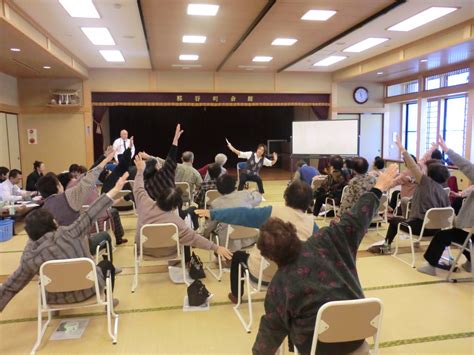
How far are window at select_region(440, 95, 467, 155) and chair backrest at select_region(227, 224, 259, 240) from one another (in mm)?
6871

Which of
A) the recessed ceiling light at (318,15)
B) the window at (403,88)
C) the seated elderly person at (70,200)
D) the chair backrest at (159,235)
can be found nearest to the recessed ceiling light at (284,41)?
the recessed ceiling light at (318,15)

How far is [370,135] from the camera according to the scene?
11852mm

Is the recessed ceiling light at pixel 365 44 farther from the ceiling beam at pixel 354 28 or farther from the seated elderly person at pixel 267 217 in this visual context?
the seated elderly person at pixel 267 217

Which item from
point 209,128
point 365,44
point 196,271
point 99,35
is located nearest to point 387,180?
point 196,271

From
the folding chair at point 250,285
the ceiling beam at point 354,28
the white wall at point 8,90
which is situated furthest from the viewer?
the white wall at point 8,90

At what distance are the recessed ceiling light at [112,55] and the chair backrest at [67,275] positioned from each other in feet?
22.3

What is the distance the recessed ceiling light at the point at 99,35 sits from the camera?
659 cm

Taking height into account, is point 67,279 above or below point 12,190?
below

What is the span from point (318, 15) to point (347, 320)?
17.4 ft

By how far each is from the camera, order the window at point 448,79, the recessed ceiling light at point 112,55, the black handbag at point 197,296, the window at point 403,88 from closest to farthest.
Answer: the black handbag at point 197,296 → the recessed ceiling light at point 112,55 → the window at point 448,79 → the window at point 403,88

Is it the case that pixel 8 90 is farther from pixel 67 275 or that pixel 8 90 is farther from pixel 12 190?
pixel 67 275

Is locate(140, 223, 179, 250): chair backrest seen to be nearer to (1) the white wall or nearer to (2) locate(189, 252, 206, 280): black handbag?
(2) locate(189, 252, 206, 280): black handbag

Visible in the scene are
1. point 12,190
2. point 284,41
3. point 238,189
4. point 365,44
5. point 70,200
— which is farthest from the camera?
point 365,44

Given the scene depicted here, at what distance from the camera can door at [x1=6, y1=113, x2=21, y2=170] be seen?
30.6ft
